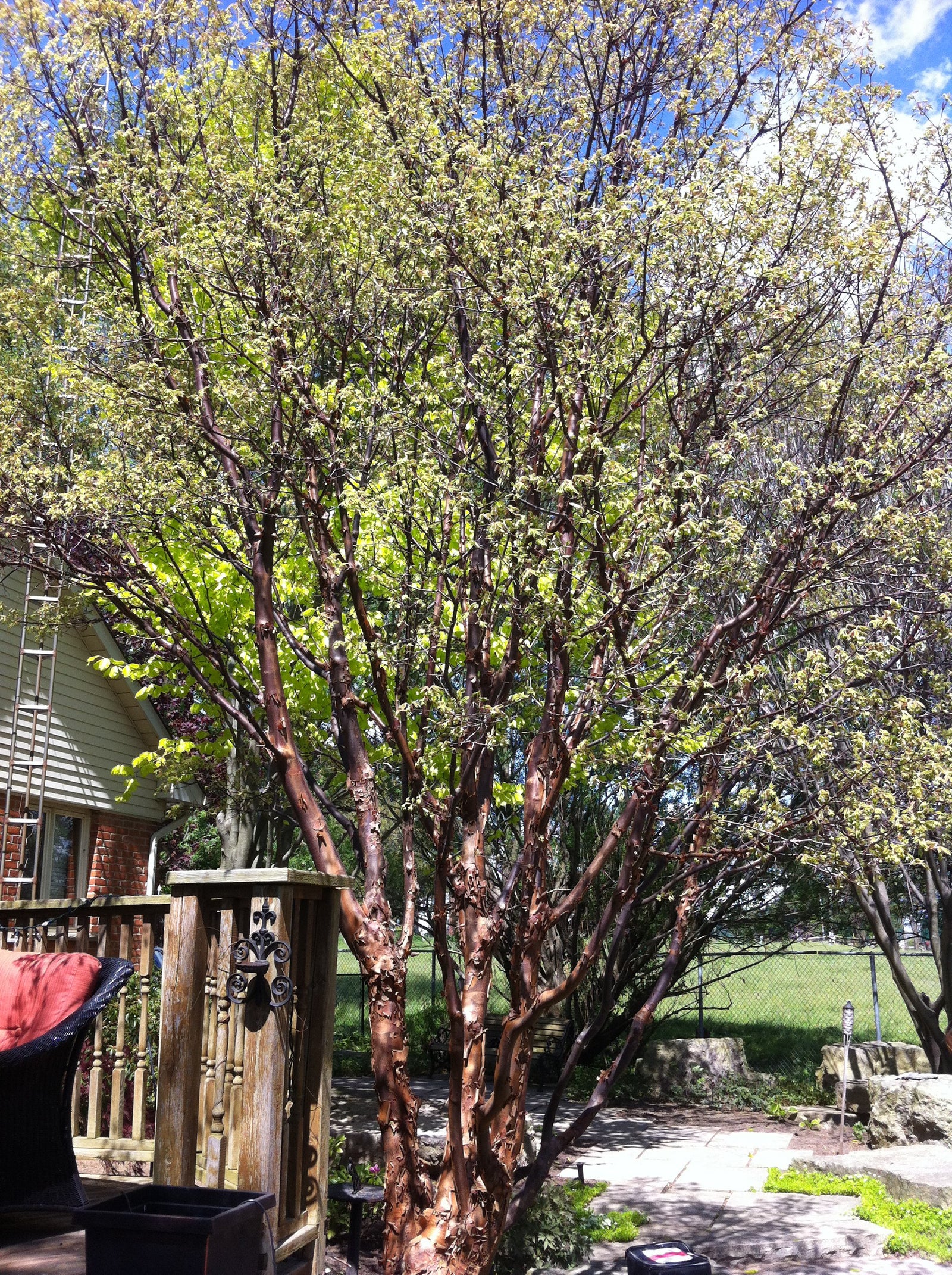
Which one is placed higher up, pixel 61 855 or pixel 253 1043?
pixel 61 855

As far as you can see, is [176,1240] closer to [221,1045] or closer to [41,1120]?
[221,1045]

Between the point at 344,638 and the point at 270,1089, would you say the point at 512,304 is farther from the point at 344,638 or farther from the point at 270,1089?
the point at 270,1089

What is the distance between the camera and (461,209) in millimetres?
Answer: 5480

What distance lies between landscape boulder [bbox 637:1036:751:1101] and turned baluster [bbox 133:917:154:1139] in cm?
967

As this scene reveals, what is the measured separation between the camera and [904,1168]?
783 cm

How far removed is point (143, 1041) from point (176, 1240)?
218 centimetres

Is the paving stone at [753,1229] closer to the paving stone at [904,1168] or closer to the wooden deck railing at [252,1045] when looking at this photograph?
the paving stone at [904,1168]

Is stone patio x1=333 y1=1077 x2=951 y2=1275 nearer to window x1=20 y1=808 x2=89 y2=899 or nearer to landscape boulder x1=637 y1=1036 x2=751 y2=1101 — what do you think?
landscape boulder x1=637 y1=1036 x2=751 y2=1101

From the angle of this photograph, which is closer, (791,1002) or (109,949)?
(109,949)

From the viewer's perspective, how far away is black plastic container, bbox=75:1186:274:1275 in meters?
2.51

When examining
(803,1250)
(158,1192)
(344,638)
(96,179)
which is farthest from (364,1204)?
(96,179)

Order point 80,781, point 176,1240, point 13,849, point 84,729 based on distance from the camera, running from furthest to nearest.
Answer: point 84,729 < point 80,781 < point 13,849 < point 176,1240

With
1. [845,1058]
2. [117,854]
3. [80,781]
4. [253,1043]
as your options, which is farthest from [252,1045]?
[117,854]

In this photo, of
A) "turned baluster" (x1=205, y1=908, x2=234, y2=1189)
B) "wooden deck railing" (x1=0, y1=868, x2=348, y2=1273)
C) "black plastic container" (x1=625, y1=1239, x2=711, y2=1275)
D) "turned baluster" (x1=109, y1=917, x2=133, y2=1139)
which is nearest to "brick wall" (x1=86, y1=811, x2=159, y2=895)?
"turned baluster" (x1=109, y1=917, x2=133, y2=1139)
